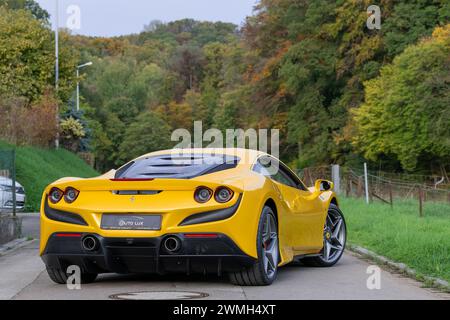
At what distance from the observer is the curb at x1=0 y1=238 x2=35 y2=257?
1434 centimetres

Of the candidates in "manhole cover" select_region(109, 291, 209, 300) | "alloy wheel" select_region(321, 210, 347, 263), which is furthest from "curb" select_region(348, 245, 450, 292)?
"manhole cover" select_region(109, 291, 209, 300)

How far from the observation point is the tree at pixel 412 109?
152 ft

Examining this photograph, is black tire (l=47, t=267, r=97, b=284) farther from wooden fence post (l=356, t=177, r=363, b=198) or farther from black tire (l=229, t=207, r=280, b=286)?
wooden fence post (l=356, t=177, r=363, b=198)

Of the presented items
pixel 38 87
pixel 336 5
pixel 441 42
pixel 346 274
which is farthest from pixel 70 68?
pixel 346 274

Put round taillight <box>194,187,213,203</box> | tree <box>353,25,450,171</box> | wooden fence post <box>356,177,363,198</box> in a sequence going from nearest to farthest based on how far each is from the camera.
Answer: round taillight <box>194,187,213,203</box> < wooden fence post <box>356,177,363,198</box> < tree <box>353,25,450,171</box>

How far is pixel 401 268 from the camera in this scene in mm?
11133

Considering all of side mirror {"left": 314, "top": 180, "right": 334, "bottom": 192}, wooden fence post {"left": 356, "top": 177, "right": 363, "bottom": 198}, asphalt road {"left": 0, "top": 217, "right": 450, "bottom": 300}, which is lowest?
wooden fence post {"left": 356, "top": 177, "right": 363, "bottom": 198}

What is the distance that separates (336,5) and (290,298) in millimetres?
53155

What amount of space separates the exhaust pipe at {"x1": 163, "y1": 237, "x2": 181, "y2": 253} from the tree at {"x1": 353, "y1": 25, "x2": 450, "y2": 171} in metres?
38.0

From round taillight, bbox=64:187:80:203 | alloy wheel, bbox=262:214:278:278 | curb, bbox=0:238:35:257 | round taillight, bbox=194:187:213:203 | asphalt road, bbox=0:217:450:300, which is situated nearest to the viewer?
asphalt road, bbox=0:217:450:300

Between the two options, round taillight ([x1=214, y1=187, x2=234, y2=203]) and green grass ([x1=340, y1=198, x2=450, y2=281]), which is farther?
green grass ([x1=340, y1=198, x2=450, y2=281])

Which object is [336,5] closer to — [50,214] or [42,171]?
[42,171]

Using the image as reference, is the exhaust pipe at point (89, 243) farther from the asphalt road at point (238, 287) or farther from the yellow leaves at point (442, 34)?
the yellow leaves at point (442, 34)
